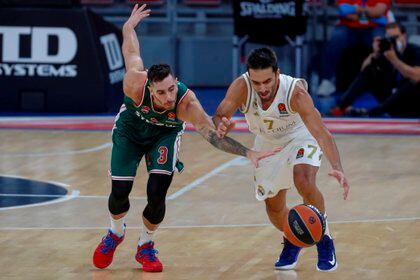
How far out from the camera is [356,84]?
16672 millimetres

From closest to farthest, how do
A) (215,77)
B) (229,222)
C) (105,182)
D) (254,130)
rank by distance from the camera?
(254,130)
(229,222)
(105,182)
(215,77)

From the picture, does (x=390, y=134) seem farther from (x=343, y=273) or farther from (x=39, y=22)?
(x=343, y=273)

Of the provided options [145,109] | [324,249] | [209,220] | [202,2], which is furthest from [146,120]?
[202,2]

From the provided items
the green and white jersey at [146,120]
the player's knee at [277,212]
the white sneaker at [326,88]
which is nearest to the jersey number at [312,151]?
the player's knee at [277,212]

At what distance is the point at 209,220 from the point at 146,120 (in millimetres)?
2054

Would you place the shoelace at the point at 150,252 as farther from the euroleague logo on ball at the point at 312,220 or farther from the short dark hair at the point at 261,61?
the short dark hair at the point at 261,61

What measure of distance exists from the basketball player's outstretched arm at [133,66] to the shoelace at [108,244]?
3.25ft

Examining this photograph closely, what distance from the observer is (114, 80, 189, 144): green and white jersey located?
7.99m

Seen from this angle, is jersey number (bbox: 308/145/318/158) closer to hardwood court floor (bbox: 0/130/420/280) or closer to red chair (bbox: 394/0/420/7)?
hardwood court floor (bbox: 0/130/420/280)

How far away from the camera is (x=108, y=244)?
26.7ft

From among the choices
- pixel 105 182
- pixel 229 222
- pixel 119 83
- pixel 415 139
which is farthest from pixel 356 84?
pixel 229 222

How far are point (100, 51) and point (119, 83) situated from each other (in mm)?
771

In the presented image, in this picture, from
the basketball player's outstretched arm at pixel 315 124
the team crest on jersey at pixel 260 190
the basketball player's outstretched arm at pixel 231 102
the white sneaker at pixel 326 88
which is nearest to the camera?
the basketball player's outstretched arm at pixel 315 124

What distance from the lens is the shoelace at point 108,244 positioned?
812 centimetres
